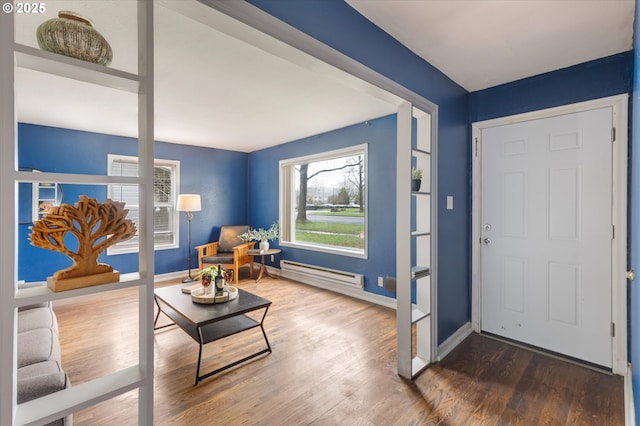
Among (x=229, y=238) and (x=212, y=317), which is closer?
(x=212, y=317)

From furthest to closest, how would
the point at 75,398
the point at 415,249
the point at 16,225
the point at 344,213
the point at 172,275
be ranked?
1. the point at 172,275
2. the point at 344,213
3. the point at 415,249
4. the point at 75,398
5. the point at 16,225

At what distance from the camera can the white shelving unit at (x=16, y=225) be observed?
740 mm

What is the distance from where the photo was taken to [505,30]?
1.96 meters

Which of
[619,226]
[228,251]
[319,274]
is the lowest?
[319,274]

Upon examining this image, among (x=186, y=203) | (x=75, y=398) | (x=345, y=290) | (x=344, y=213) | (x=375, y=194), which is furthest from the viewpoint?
(x=186, y=203)

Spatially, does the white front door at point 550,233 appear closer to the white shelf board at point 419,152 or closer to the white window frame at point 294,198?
the white shelf board at point 419,152

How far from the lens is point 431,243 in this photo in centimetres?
241

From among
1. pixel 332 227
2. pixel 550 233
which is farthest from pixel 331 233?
pixel 550 233

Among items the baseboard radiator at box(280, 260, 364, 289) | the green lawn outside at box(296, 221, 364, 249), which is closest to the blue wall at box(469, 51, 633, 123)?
the green lawn outside at box(296, 221, 364, 249)

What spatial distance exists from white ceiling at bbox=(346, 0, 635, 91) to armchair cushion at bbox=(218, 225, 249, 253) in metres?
4.34

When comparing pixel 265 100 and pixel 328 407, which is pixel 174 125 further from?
pixel 328 407

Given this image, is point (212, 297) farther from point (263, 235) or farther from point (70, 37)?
point (263, 235)

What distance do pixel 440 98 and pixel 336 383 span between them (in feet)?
8.10

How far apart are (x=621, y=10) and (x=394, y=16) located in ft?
4.47
